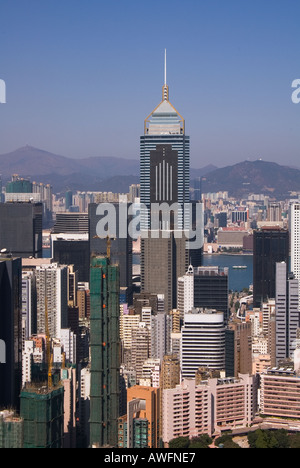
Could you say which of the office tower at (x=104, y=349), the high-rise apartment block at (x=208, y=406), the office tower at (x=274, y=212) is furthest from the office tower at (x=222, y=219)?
the office tower at (x=104, y=349)

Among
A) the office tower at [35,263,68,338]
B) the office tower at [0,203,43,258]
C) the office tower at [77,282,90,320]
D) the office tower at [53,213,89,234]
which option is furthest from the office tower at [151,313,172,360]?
the office tower at [53,213,89,234]

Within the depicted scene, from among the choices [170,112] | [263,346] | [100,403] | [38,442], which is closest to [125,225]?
[170,112]

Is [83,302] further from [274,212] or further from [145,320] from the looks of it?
[274,212]

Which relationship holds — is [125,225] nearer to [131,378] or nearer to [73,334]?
[73,334]

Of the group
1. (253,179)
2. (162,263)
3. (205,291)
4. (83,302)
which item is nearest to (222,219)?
(253,179)

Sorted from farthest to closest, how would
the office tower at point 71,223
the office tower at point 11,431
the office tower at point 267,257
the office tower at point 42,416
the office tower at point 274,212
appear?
the office tower at point 274,212, the office tower at point 71,223, the office tower at point 267,257, the office tower at point 42,416, the office tower at point 11,431

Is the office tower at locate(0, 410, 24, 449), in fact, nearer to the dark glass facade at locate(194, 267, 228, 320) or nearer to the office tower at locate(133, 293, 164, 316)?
the office tower at locate(133, 293, 164, 316)

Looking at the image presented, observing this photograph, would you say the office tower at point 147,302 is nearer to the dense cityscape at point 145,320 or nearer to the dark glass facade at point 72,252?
the dense cityscape at point 145,320
